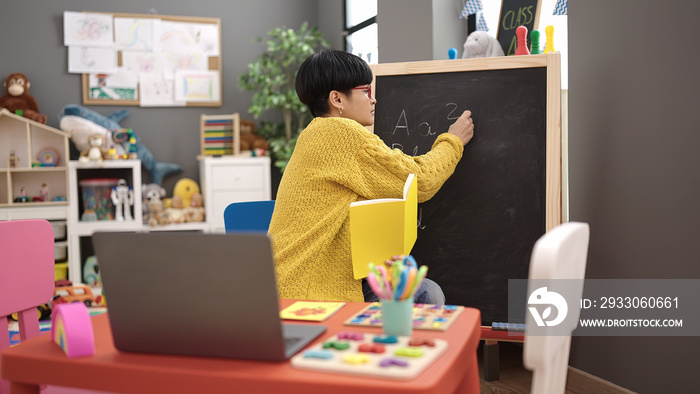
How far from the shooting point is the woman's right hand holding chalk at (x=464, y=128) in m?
1.99

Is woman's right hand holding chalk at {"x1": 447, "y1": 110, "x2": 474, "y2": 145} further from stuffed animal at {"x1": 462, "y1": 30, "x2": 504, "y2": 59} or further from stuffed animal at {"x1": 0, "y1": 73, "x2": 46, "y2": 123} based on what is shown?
stuffed animal at {"x1": 0, "y1": 73, "x2": 46, "y2": 123}

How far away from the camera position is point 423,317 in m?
0.90

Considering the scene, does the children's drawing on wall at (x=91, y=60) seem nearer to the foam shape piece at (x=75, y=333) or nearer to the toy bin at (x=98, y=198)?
the toy bin at (x=98, y=198)

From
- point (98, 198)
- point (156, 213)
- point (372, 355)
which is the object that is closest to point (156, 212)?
point (156, 213)

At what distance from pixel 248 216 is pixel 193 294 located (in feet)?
3.51

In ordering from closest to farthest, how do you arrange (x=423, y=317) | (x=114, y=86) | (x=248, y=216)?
(x=423, y=317) → (x=248, y=216) → (x=114, y=86)

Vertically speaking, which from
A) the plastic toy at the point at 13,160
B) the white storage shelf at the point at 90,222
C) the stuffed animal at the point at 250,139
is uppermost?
the stuffed animal at the point at 250,139

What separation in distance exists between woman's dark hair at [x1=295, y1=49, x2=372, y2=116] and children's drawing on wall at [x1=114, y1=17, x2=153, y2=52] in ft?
10.6

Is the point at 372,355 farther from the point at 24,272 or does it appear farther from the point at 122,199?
the point at 122,199

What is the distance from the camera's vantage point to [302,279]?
1.43m

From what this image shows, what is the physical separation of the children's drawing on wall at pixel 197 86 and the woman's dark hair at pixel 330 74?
315 cm

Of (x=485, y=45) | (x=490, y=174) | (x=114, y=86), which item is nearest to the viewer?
(x=490, y=174)

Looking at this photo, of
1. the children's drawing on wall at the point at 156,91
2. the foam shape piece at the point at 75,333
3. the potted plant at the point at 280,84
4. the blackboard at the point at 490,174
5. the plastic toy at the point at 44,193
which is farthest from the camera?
the children's drawing on wall at the point at 156,91

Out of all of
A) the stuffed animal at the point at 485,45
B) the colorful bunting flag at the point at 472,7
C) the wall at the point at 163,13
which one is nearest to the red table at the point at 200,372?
the stuffed animal at the point at 485,45
